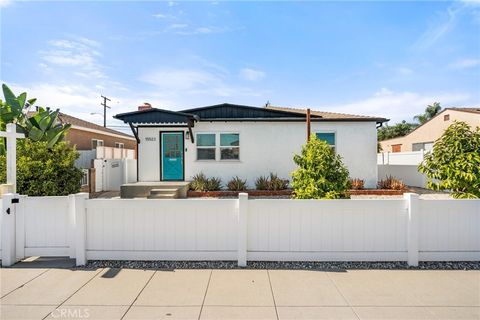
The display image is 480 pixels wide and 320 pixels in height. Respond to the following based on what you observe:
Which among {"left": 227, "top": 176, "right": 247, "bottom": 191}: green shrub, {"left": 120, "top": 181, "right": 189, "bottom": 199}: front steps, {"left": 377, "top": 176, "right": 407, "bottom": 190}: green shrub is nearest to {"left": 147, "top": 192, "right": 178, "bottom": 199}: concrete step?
{"left": 120, "top": 181, "right": 189, "bottom": 199}: front steps

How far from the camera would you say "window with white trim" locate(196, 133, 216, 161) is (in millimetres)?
11250

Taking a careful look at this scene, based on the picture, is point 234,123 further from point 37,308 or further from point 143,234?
point 37,308

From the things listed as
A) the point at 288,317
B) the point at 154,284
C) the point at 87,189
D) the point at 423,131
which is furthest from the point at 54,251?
the point at 423,131

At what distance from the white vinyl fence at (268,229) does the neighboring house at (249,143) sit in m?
6.80

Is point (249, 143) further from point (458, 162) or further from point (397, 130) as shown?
point (397, 130)

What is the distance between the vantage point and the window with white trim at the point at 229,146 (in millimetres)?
11203

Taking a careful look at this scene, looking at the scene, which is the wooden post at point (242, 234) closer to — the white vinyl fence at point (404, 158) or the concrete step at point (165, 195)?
the concrete step at point (165, 195)

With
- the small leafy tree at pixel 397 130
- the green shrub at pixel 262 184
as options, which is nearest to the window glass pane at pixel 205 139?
the green shrub at pixel 262 184

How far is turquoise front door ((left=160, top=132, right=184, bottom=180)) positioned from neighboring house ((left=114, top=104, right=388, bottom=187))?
42mm

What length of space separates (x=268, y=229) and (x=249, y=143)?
708cm

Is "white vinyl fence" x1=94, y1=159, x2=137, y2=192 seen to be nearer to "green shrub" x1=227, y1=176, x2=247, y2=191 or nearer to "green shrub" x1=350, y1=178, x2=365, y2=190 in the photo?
"green shrub" x1=227, y1=176, x2=247, y2=191

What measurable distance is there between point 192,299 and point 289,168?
8.37m

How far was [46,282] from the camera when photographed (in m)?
3.68

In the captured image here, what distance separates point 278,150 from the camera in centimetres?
1108
